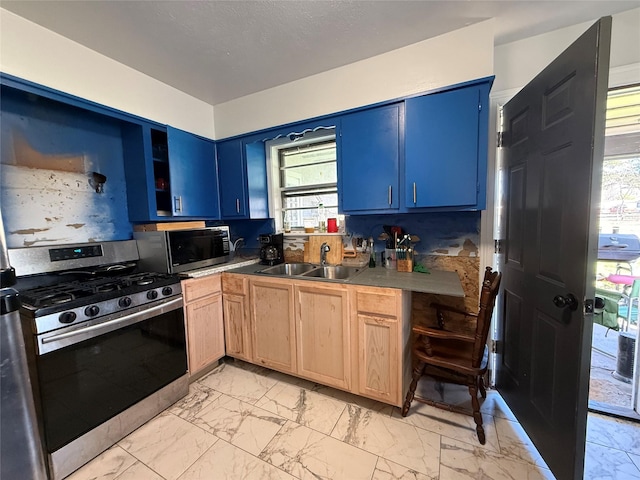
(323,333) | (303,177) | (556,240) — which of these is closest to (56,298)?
(323,333)

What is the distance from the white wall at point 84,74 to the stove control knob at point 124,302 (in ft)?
4.77

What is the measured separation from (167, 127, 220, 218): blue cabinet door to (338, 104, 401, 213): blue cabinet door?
4.69 ft

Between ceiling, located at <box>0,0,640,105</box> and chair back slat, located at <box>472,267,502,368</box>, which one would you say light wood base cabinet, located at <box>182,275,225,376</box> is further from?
chair back slat, located at <box>472,267,502,368</box>

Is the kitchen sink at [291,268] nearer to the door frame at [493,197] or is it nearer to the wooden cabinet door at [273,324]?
the wooden cabinet door at [273,324]

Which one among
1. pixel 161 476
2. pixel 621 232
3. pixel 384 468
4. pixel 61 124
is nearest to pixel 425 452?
pixel 384 468

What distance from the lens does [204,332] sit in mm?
2158

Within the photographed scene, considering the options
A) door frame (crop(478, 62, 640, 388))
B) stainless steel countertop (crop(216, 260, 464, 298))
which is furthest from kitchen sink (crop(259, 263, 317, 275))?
door frame (crop(478, 62, 640, 388))

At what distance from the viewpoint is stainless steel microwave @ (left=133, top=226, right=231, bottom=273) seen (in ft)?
6.75

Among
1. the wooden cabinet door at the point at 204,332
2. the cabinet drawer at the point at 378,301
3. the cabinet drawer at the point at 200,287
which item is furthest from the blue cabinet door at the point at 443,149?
the wooden cabinet door at the point at 204,332

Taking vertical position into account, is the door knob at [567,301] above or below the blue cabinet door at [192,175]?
below

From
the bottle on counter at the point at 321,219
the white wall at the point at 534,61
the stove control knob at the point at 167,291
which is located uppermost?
the white wall at the point at 534,61

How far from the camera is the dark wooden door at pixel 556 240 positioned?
1.04 m

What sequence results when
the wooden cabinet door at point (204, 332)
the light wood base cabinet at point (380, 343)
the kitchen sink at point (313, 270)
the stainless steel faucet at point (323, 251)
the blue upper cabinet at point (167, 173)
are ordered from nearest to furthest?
the light wood base cabinet at point (380, 343), the wooden cabinet door at point (204, 332), the blue upper cabinet at point (167, 173), the kitchen sink at point (313, 270), the stainless steel faucet at point (323, 251)

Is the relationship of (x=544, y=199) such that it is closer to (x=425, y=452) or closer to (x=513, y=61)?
→ (x=513, y=61)
